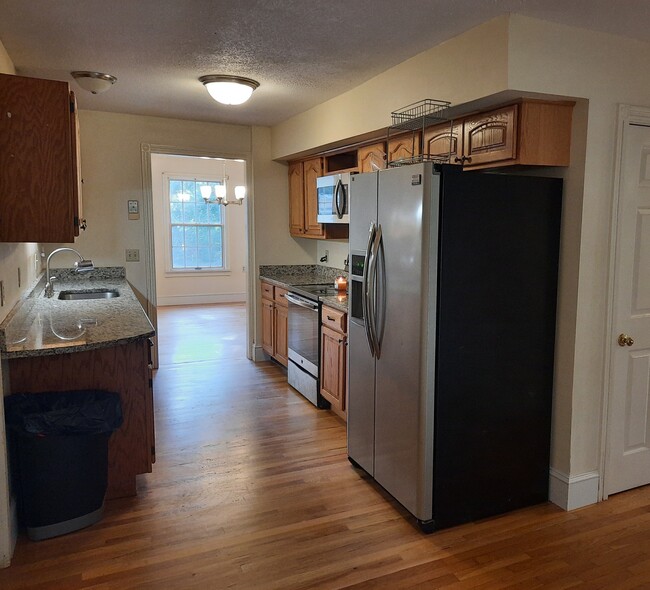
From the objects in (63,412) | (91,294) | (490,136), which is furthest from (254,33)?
(91,294)

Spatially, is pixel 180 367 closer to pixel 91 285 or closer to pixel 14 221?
pixel 91 285

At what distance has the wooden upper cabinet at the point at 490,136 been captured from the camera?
2525mm

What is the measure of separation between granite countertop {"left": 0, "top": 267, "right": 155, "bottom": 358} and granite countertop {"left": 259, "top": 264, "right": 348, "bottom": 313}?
4.67ft

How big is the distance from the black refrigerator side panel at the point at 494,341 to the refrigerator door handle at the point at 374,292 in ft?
1.29

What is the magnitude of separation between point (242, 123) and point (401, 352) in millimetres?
3521

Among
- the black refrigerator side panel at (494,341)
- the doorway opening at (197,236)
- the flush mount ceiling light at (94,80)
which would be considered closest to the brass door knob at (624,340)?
the black refrigerator side panel at (494,341)

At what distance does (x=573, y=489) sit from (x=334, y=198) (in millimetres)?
2621

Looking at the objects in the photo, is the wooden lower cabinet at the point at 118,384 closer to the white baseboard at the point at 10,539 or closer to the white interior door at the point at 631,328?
the white baseboard at the point at 10,539

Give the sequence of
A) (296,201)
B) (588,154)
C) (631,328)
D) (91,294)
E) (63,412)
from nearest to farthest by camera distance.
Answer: (63,412) → (588,154) → (631,328) → (91,294) → (296,201)

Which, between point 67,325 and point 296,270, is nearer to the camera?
point 67,325

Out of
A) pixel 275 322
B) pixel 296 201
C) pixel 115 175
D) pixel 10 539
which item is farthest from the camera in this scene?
pixel 296 201

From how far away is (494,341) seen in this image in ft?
8.32

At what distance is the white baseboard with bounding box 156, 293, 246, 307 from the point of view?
9391 mm

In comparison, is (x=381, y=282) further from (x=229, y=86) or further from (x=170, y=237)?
(x=170, y=237)
